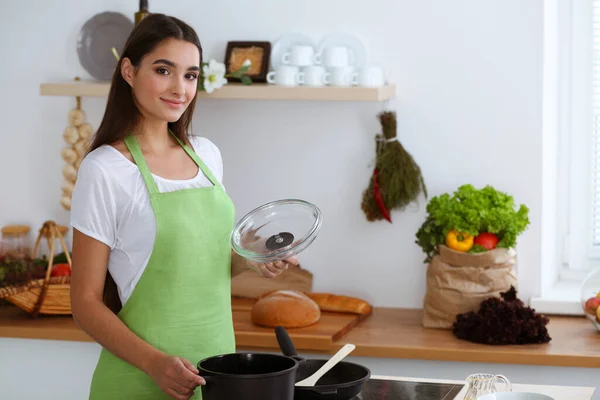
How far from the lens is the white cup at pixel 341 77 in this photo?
3.06 m

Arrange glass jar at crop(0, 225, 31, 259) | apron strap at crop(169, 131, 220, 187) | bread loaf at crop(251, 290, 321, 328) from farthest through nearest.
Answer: glass jar at crop(0, 225, 31, 259) → bread loaf at crop(251, 290, 321, 328) → apron strap at crop(169, 131, 220, 187)

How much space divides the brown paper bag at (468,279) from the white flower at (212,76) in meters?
0.91

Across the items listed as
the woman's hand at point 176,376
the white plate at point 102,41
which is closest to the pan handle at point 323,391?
the woman's hand at point 176,376

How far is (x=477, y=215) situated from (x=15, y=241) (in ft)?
5.72

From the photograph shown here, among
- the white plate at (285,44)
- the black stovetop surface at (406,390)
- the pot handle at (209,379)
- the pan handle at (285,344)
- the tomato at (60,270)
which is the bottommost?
the black stovetop surface at (406,390)

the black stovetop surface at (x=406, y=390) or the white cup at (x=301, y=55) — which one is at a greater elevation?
the white cup at (x=301, y=55)

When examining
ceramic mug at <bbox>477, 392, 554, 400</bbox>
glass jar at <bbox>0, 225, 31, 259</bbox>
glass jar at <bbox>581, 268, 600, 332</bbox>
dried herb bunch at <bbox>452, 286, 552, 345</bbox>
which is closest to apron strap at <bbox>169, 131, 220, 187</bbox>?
ceramic mug at <bbox>477, 392, 554, 400</bbox>

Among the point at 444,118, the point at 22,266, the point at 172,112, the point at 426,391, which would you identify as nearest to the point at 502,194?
the point at 444,118

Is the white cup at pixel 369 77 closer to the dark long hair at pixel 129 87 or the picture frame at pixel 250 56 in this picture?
the picture frame at pixel 250 56

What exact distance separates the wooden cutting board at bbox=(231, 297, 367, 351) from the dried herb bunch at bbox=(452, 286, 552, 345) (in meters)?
0.40

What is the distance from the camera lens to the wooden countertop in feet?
8.96

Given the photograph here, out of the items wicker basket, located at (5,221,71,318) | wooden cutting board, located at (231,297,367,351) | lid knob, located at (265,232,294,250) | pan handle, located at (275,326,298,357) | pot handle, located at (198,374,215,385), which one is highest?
lid knob, located at (265,232,294,250)

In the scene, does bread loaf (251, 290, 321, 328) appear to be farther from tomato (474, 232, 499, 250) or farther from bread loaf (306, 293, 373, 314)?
tomato (474, 232, 499, 250)

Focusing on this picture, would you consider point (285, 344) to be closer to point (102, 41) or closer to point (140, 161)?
point (140, 161)
